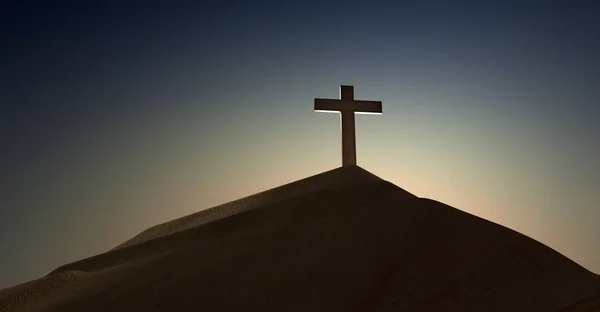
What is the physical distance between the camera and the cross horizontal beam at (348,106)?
9180mm

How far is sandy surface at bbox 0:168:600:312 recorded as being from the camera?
15.0 ft

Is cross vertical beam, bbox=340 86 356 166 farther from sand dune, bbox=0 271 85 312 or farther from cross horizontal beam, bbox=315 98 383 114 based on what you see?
sand dune, bbox=0 271 85 312

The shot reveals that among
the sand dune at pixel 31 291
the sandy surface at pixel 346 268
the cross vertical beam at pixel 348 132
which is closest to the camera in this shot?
the sandy surface at pixel 346 268

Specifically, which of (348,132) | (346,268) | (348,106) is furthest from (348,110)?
(346,268)

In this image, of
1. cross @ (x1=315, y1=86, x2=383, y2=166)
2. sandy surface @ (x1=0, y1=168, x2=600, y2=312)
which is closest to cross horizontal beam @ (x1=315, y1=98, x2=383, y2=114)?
cross @ (x1=315, y1=86, x2=383, y2=166)

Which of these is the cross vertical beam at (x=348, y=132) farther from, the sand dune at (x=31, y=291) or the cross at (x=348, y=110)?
the sand dune at (x=31, y=291)

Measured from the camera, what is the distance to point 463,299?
4.46 meters

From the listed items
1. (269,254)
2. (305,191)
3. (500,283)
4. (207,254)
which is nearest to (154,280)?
(207,254)

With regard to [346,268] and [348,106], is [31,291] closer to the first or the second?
[346,268]

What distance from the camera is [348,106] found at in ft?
30.7

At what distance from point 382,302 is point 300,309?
0.64 metres

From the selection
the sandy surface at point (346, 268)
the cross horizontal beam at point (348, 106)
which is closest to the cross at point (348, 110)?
the cross horizontal beam at point (348, 106)

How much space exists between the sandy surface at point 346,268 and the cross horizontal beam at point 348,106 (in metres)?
2.45

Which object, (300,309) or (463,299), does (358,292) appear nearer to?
(300,309)
